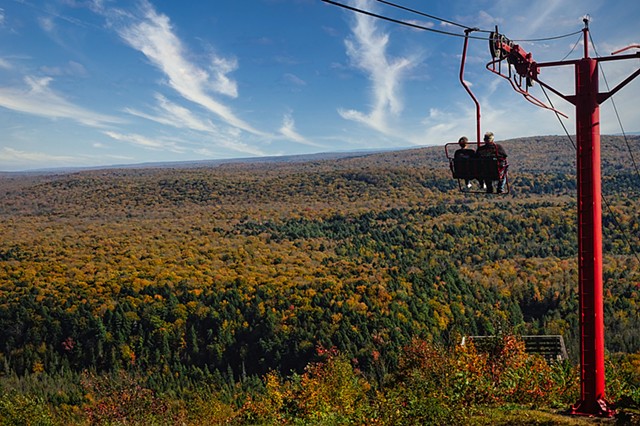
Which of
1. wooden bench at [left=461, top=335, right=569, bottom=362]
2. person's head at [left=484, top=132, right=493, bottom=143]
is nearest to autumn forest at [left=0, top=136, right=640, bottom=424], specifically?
wooden bench at [left=461, top=335, right=569, bottom=362]

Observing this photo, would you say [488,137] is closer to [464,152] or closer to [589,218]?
[464,152]

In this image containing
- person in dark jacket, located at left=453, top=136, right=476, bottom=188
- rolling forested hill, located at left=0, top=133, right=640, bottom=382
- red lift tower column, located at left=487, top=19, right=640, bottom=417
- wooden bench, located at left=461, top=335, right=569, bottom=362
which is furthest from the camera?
rolling forested hill, located at left=0, top=133, right=640, bottom=382

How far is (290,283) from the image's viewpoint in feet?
279

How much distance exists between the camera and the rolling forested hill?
68.2 meters

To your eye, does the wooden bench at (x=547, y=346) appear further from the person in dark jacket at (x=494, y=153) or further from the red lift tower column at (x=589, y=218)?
the person in dark jacket at (x=494, y=153)

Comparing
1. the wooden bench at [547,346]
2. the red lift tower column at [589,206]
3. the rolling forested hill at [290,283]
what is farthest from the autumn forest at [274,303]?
the wooden bench at [547,346]

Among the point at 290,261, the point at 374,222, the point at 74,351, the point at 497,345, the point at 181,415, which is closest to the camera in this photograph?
the point at 497,345

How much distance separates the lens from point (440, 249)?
12169cm

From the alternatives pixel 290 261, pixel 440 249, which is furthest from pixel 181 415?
pixel 440 249

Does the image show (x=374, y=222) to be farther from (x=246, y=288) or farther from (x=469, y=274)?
(x=246, y=288)

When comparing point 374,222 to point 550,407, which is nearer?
point 550,407

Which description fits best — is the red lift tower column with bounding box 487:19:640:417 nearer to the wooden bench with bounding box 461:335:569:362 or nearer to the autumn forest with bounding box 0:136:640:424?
the autumn forest with bounding box 0:136:640:424

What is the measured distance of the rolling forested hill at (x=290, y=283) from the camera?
68.2 metres

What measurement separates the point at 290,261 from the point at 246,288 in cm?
2709
